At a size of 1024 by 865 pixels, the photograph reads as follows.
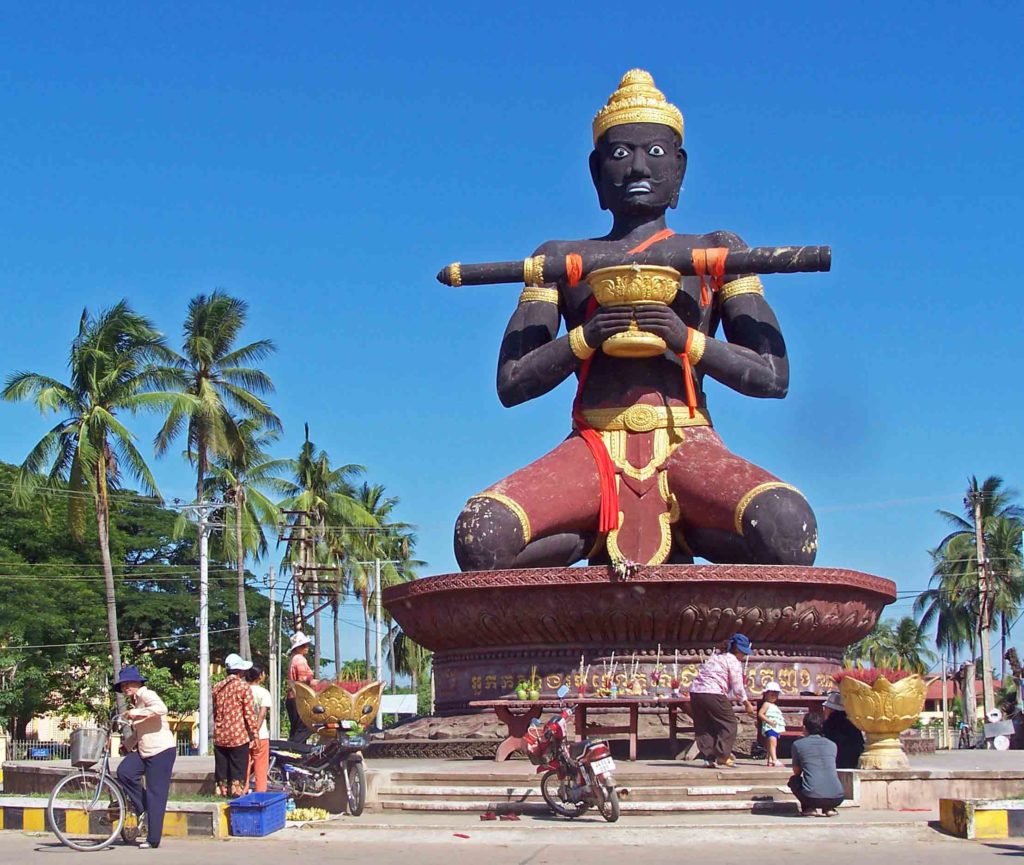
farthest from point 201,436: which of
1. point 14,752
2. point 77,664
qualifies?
point 77,664

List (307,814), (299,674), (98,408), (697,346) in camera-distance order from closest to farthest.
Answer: (307,814)
(299,674)
(697,346)
(98,408)

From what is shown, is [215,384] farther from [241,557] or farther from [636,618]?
[636,618]

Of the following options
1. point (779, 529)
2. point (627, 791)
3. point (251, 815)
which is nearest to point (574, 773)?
point (627, 791)

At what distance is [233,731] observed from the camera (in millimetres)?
10562

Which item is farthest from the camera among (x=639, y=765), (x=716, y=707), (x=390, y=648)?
(x=390, y=648)

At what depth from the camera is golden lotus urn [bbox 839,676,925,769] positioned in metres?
10.8

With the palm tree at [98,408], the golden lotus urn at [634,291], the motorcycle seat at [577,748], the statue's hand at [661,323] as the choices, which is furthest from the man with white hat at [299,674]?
the palm tree at [98,408]

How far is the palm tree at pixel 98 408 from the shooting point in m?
30.1

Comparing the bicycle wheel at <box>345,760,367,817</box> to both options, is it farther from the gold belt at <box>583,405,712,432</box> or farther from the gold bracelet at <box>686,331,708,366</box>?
the gold bracelet at <box>686,331,708,366</box>

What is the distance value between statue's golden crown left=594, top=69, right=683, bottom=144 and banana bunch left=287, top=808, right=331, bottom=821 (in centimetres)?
860

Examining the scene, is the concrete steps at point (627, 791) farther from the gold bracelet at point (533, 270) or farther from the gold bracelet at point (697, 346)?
the gold bracelet at point (533, 270)

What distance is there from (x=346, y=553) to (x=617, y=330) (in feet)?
115

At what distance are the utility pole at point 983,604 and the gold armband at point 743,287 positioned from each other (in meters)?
26.9

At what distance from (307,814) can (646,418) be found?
20.7 ft
